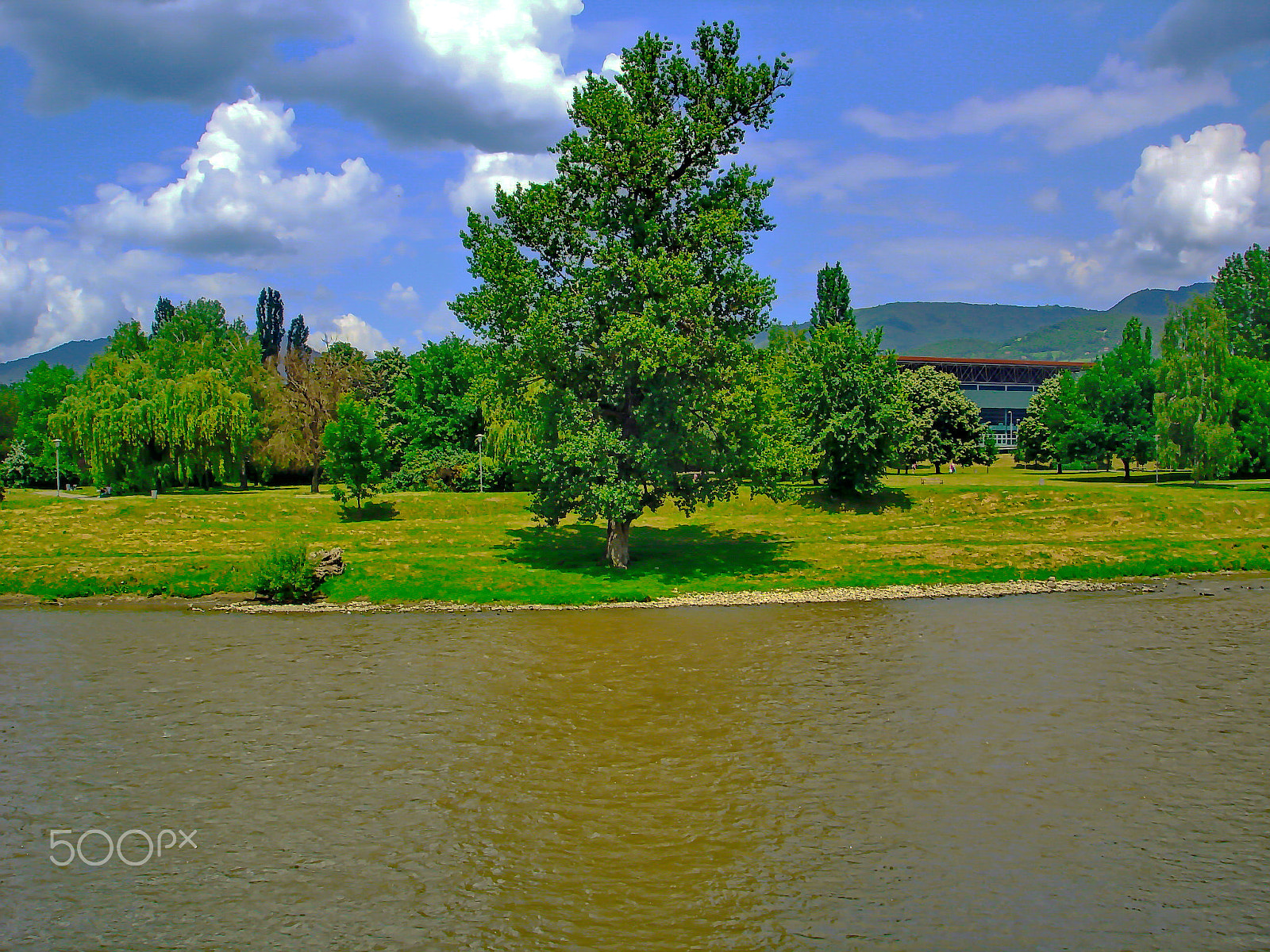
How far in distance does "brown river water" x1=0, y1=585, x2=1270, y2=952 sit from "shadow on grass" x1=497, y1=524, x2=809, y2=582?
11612 mm

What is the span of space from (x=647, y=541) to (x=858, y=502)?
62.9 ft

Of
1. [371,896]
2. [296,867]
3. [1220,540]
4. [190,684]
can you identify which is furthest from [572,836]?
[1220,540]

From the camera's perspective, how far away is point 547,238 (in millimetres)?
37750

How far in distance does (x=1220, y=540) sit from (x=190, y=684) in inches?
1843

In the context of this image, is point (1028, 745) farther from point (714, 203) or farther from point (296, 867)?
point (714, 203)

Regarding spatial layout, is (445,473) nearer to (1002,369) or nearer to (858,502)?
(858,502)

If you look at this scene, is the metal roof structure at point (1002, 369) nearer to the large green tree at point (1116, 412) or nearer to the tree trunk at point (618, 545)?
the large green tree at point (1116, 412)

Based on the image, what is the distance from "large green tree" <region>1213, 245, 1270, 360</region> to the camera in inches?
4764

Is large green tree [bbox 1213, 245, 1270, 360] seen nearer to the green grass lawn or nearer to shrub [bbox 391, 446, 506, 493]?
the green grass lawn

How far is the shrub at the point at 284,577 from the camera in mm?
33344

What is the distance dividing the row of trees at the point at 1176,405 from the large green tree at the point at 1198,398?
58mm

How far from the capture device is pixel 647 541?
46094 millimetres

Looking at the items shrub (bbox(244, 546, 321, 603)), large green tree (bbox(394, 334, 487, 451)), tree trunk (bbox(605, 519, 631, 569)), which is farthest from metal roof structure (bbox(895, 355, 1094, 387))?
shrub (bbox(244, 546, 321, 603))

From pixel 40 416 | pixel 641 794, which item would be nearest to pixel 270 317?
pixel 40 416
